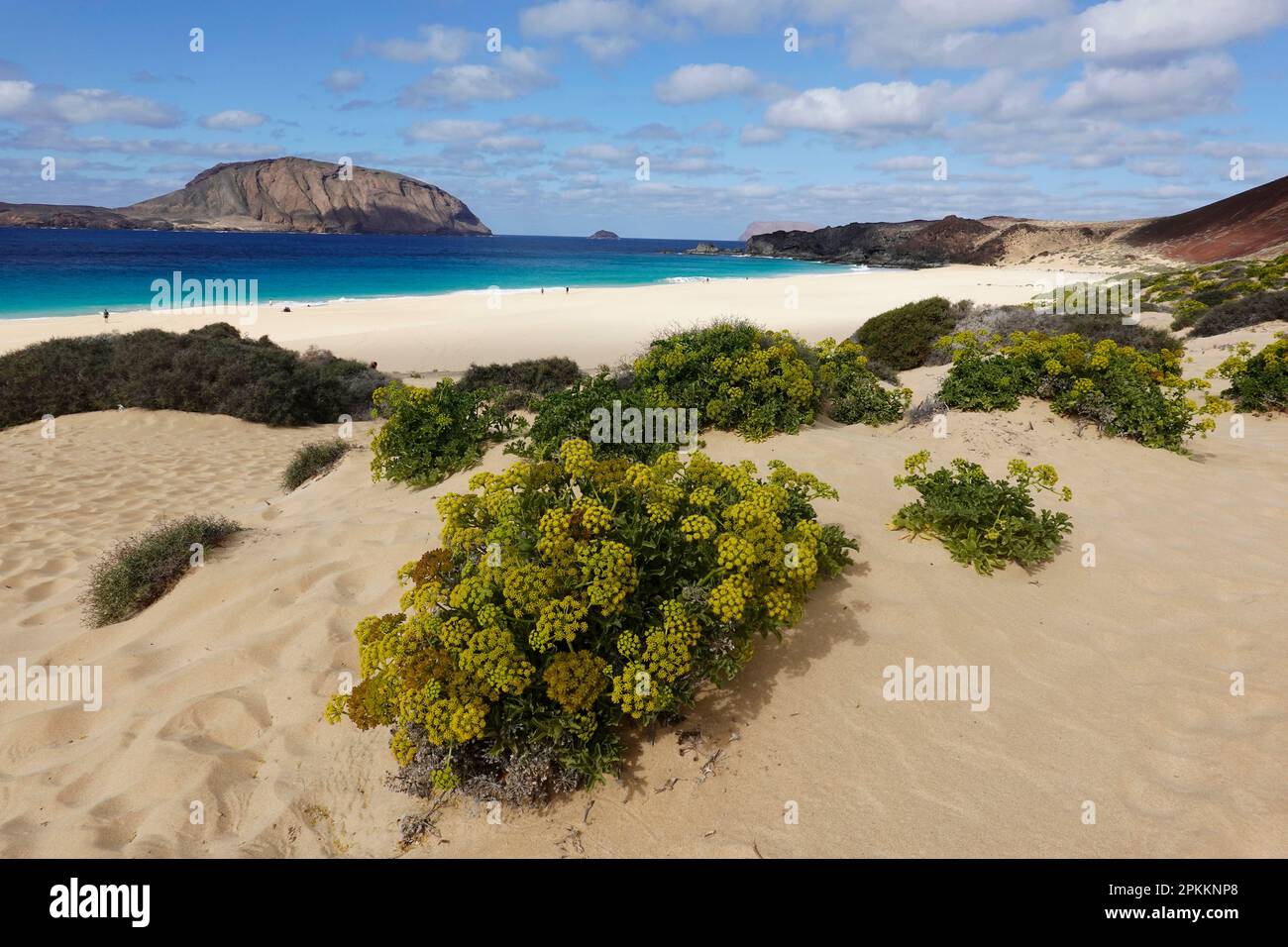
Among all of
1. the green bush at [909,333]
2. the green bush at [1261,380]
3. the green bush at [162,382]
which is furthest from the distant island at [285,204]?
the green bush at [1261,380]

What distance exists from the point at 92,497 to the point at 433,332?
16.4 meters

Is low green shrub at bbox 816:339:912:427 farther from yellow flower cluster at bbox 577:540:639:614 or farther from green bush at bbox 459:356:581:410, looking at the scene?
yellow flower cluster at bbox 577:540:639:614

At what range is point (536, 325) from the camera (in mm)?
25016

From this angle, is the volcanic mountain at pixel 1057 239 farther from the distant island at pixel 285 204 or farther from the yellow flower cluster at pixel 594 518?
the distant island at pixel 285 204

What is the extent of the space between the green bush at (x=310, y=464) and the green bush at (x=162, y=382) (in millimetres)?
3666

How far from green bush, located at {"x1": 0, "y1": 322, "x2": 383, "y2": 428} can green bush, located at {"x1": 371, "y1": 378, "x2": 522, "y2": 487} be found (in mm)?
5873

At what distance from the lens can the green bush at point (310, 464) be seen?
29.6ft

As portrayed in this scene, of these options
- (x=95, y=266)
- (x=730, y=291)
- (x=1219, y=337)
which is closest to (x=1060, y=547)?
(x=1219, y=337)

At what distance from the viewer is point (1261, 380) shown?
10047 mm

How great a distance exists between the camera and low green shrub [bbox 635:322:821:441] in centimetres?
769

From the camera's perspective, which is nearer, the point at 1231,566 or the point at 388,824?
the point at 388,824

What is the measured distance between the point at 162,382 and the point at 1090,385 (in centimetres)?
1507

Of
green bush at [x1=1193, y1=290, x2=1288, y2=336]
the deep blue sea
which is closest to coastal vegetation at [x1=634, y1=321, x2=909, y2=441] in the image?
green bush at [x1=1193, y1=290, x2=1288, y2=336]

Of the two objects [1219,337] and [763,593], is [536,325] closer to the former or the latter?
[1219,337]
